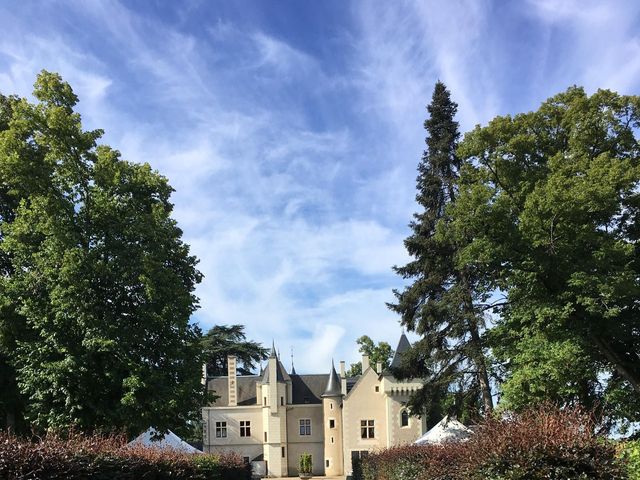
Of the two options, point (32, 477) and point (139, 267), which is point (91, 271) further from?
point (32, 477)

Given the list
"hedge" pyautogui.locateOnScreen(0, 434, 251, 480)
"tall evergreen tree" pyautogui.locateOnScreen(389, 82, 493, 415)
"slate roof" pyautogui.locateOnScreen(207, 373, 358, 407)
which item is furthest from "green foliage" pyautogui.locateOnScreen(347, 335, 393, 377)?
"hedge" pyautogui.locateOnScreen(0, 434, 251, 480)

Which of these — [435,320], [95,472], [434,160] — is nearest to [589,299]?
[435,320]

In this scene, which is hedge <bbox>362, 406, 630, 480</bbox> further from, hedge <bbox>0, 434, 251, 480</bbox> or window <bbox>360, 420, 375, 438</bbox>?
window <bbox>360, 420, 375, 438</bbox>

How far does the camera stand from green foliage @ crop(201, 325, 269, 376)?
55875mm

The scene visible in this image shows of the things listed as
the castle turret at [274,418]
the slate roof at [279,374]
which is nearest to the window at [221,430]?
the castle turret at [274,418]

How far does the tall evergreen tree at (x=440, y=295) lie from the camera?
24.7m

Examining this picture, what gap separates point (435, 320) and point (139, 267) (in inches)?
480

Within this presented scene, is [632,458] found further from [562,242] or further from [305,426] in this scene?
[305,426]

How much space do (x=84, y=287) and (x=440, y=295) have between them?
14.4 metres

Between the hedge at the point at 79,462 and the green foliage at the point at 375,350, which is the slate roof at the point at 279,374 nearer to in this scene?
the green foliage at the point at 375,350

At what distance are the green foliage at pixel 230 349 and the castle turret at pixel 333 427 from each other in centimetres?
1005

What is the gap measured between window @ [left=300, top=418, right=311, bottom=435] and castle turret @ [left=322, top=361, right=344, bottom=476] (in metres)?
2.46

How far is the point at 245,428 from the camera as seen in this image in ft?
159

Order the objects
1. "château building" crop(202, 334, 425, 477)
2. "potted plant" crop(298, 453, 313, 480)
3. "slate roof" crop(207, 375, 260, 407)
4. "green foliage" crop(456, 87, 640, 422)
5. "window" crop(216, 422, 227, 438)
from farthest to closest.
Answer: "slate roof" crop(207, 375, 260, 407)
"window" crop(216, 422, 227, 438)
"potted plant" crop(298, 453, 313, 480)
"château building" crop(202, 334, 425, 477)
"green foliage" crop(456, 87, 640, 422)
